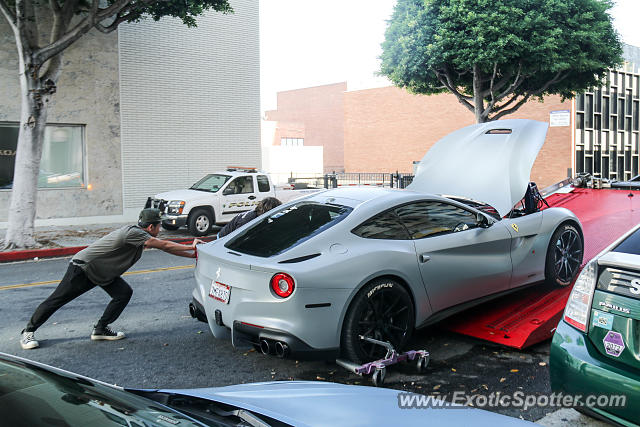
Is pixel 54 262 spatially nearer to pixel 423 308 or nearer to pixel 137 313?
pixel 137 313

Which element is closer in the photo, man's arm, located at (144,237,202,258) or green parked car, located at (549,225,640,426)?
green parked car, located at (549,225,640,426)

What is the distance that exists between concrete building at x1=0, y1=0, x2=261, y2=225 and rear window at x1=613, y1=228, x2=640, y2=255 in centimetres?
1596

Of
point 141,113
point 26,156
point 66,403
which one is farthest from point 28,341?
point 141,113

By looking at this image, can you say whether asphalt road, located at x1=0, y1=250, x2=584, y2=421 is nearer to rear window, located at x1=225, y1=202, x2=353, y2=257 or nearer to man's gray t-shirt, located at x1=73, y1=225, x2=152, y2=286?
man's gray t-shirt, located at x1=73, y1=225, x2=152, y2=286

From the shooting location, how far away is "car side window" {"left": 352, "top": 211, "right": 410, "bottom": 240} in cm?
496

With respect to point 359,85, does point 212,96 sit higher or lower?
lower

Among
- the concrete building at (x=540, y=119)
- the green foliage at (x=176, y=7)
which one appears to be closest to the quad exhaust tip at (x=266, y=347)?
the green foliage at (x=176, y=7)

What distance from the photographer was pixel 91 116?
16.9 meters

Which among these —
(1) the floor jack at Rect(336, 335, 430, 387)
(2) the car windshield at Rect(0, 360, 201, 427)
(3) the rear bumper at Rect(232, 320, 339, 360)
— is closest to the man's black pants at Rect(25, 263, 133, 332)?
(3) the rear bumper at Rect(232, 320, 339, 360)

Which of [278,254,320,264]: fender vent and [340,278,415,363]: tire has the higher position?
[278,254,320,264]: fender vent

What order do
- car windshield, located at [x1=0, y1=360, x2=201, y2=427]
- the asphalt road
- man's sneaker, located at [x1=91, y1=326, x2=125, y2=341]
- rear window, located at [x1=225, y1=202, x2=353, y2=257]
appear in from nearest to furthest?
car windshield, located at [x1=0, y1=360, x2=201, y2=427] → the asphalt road → rear window, located at [x1=225, y1=202, x2=353, y2=257] → man's sneaker, located at [x1=91, y1=326, x2=125, y2=341]

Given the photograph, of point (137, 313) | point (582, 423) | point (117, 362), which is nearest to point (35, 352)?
point (117, 362)

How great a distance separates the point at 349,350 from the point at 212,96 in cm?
1632

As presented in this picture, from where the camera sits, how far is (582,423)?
3.85 metres
